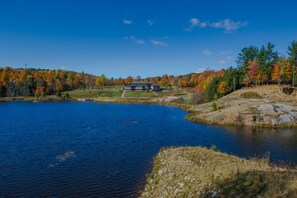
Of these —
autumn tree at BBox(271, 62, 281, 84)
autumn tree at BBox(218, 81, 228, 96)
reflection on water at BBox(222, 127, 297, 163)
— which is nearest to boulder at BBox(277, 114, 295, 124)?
reflection on water at BBox(222, 127, 297, 163)

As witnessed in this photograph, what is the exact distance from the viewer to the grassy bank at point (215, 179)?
19.7 metres

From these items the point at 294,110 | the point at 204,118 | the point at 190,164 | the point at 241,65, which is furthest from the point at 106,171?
the point at 241,65

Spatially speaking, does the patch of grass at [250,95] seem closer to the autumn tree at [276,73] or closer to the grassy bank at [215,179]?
the autumn tree at [276,73]

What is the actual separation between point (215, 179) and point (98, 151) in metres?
26.2

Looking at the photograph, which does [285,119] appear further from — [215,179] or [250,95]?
[215,179]

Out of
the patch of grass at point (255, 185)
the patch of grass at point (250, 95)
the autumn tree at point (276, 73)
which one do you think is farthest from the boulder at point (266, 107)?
the patch of grass at point (255, 185)

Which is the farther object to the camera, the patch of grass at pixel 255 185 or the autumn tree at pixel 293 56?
the autumn tree at pixel 293 56

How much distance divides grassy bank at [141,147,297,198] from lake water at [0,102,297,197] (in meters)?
3.38

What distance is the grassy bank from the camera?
64.5ft

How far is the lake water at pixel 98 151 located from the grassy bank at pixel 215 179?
3.38 metres

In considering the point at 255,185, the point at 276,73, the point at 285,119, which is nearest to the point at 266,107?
the point at 285,119

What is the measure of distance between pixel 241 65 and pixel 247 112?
→ 62.7 metres

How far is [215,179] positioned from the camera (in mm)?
22828

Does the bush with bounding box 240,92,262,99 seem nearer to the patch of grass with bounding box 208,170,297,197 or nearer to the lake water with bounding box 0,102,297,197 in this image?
the lake water with bounding box 0,102,297,197
